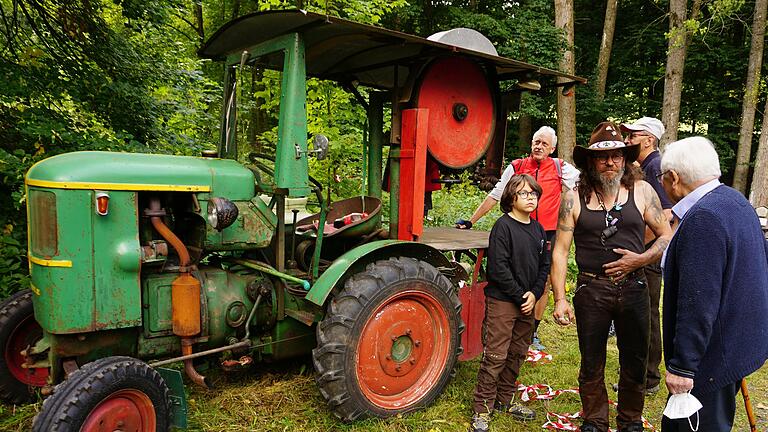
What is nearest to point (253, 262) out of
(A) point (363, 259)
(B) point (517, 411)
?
(A) point (363, 259)

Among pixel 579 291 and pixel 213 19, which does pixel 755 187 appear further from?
pixel 213 19

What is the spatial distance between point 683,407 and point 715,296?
1.47ft

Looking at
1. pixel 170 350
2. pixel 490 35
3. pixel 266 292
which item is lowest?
pixel 170 350

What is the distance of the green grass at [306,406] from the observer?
3160 millimetres

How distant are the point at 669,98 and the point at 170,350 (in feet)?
39.2

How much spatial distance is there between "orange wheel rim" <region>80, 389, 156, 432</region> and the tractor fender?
0.99 m

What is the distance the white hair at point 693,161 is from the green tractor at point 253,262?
155cm

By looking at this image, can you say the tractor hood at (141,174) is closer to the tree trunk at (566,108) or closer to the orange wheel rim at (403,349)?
the orange wheel rim at (403,349)

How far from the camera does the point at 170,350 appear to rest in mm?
3082

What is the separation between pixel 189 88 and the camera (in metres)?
6.04

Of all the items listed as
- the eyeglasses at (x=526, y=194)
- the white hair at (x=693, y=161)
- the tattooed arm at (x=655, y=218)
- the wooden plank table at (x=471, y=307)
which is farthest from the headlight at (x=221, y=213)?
the tattooed arm at (x=655, y=218)

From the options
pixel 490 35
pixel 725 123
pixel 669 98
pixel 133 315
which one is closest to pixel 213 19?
pixel 490 35

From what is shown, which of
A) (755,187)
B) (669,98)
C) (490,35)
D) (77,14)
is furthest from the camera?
(490,35)

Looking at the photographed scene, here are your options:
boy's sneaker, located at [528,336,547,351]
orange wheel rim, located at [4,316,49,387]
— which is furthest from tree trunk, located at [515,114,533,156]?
orange wheel rim, located at [4,316,49,387]
